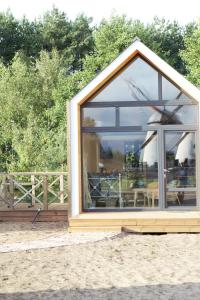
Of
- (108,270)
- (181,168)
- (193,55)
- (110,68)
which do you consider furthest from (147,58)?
(193,55)

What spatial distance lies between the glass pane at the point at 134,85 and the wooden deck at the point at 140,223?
2708 mm

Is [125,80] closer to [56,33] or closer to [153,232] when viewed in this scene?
[153,232]

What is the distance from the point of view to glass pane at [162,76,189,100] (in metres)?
12.1

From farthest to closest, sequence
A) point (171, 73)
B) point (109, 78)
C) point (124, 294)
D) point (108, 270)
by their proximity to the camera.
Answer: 1. point (109, 78)
2. point (171, 73)
3. point (108, 270)
4. point (124, 294)

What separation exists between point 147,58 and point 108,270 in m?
5.64

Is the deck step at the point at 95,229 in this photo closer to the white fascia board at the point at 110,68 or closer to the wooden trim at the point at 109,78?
the wooden trim at the point at 109,78

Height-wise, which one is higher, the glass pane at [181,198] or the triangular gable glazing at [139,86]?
the triangular gable glazing at [139,86]

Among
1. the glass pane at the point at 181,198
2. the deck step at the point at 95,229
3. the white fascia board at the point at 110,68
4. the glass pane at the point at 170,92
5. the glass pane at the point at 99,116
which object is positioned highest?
the white fascia board at the point at 110,68

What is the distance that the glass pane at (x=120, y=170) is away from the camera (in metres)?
12.1

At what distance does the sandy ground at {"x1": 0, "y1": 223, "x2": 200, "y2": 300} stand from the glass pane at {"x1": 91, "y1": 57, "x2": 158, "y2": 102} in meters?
3.23

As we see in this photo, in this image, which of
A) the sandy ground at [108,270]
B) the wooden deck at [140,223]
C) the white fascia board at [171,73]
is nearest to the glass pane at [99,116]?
the white fascia board at [171,73]

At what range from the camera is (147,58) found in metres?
12.0

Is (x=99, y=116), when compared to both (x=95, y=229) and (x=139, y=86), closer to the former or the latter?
(x=139, y=86)

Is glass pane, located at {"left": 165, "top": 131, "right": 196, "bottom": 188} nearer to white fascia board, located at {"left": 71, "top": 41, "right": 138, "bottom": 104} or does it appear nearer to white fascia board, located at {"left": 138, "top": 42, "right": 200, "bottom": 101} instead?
white fascia board, located at {"left": 138, "top": 42, "right": 200, "bottom": 101}
